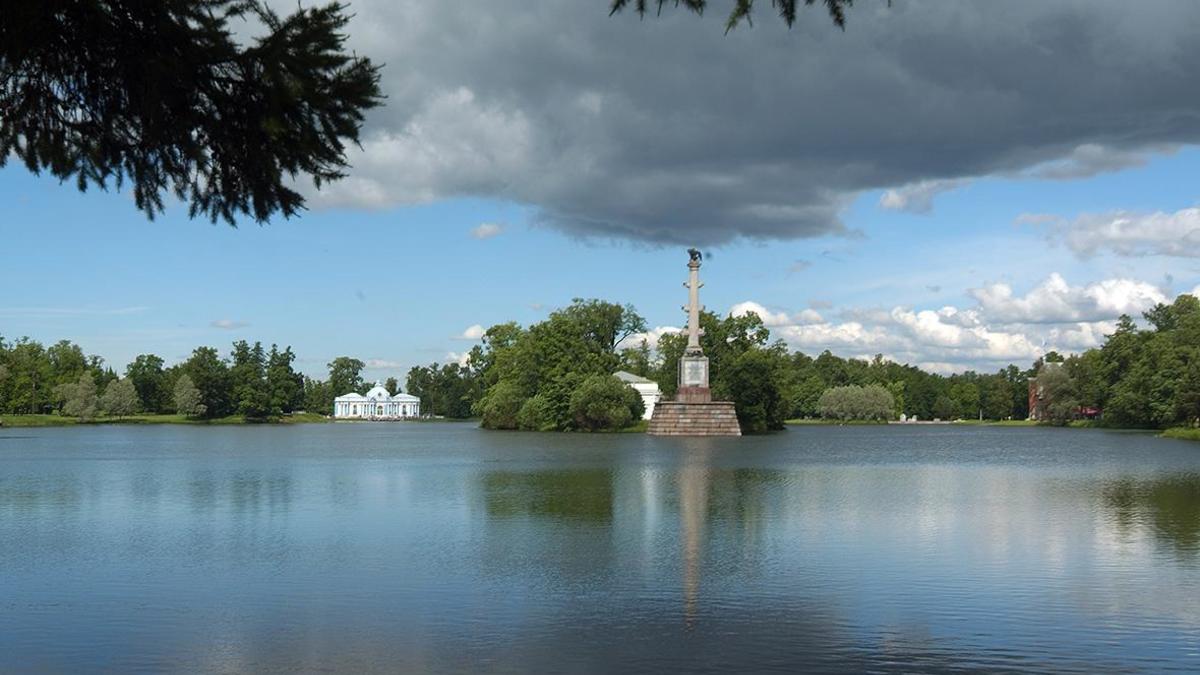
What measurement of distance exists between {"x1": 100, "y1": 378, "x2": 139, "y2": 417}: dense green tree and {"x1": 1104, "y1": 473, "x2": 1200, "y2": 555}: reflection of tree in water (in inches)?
5347

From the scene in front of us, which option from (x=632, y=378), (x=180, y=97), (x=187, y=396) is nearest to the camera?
(x=180, y=97)

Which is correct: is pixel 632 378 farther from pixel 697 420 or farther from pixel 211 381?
pixel 211 381

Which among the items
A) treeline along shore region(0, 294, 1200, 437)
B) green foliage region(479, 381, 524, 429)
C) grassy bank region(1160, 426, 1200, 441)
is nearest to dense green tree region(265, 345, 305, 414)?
treeline along shore region(0, 294, 1200, 437)

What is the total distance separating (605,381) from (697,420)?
1346 cm

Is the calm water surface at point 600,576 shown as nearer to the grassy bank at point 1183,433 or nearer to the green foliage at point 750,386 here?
the grassy bank at point 1183,433

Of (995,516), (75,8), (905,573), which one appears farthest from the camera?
(995,516)

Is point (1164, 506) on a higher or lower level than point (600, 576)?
higher

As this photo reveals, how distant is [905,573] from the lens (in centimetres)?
1800

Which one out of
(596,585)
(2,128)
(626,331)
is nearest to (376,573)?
(596,585)

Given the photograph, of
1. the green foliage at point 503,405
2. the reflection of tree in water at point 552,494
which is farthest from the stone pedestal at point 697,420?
the reflection of tree in water at point 552,494

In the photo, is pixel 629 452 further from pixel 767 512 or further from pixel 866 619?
pixel 866 619

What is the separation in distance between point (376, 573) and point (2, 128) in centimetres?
1156

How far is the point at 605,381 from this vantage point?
327ft

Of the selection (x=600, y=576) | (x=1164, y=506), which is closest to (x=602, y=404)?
(x=1164, y=506)
